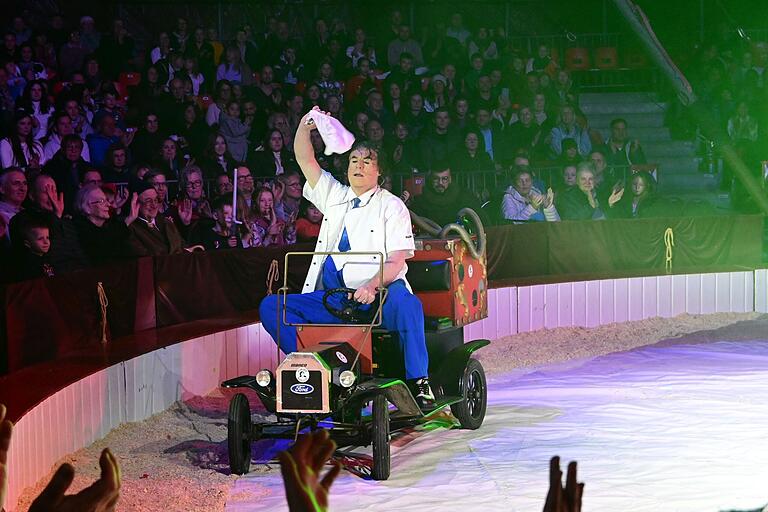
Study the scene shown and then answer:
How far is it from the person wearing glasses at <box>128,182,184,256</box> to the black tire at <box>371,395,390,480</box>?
386 centimetres

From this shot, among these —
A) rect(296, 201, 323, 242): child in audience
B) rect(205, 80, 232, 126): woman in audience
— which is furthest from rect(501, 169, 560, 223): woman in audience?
rect(205, 80, 232, 126): woman in audience

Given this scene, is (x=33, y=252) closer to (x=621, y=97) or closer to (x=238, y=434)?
(x=238, y=434)

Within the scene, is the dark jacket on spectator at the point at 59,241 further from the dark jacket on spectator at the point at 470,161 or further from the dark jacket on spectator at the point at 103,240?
the dark jacket on spectator at the point at 470,161

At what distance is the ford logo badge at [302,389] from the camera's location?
667 centimetres

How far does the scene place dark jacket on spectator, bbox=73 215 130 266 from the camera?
30.8ft

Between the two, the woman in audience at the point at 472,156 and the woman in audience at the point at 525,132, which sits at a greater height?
the woman in audience at the point at 525,132

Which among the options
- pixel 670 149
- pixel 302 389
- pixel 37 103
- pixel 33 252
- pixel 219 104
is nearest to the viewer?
Answer: pixel 302 389

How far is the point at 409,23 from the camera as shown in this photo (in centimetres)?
1753

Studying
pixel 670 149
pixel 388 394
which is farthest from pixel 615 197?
pixel 388 394

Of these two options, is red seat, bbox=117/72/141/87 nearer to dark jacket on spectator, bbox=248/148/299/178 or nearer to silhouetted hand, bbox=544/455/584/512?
dark jacket on spectator, bbox=248/148/299/178

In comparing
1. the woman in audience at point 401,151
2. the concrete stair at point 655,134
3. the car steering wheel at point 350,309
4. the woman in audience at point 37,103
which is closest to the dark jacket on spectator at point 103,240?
the woman in audience at point 37,103

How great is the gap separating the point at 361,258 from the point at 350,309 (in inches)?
16.2

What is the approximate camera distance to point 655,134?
18.4 metres

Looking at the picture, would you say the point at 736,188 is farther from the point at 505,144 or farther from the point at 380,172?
the point at 380,172
